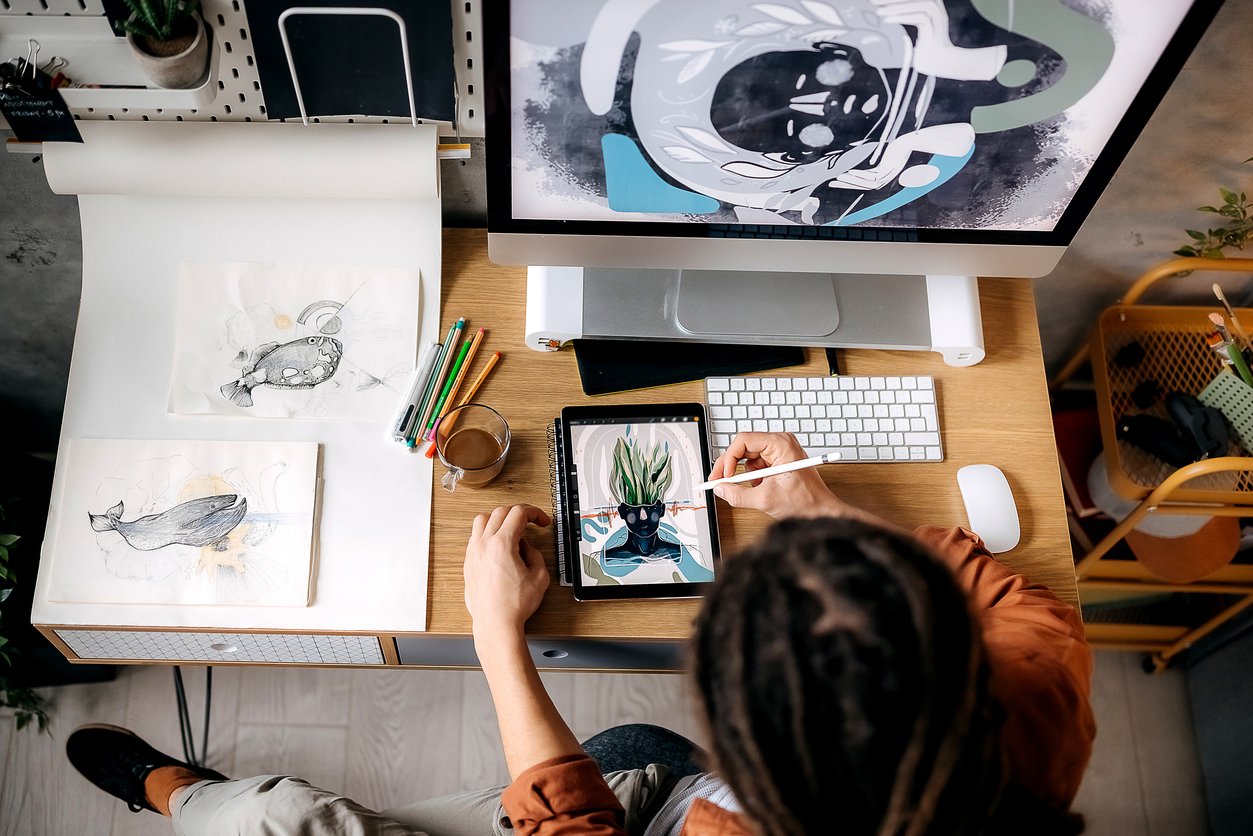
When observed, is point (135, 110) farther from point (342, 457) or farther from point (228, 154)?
point (342, 457)

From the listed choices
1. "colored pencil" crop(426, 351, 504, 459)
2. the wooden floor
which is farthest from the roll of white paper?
the wooden floor

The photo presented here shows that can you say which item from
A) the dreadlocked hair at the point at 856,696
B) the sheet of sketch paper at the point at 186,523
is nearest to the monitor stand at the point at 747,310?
the sheet of sketch paper at the point at 186,523

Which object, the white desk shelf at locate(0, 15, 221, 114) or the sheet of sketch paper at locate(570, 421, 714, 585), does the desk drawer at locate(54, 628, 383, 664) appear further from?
the white desk shelf at locate(0, 15, 221, 114)

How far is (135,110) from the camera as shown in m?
0.94

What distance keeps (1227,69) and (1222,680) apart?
108 cm

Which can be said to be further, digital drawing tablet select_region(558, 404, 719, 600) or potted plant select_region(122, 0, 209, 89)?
digital drawing tablet select_region(558, 404, 719, 600)

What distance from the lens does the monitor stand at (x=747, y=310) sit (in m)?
1.00

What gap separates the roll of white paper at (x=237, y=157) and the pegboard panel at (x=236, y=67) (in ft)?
0.03

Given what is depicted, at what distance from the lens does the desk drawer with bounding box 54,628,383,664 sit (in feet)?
3.11

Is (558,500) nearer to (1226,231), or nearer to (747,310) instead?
(747,310)

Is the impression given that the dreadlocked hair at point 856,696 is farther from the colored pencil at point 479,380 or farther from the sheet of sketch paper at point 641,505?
the colored pencil at point 479,380

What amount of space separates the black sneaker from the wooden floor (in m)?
0.05

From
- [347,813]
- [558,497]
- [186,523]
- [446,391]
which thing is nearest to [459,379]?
[446,391]

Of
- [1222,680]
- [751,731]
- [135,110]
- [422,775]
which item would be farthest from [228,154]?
[1222,680]
